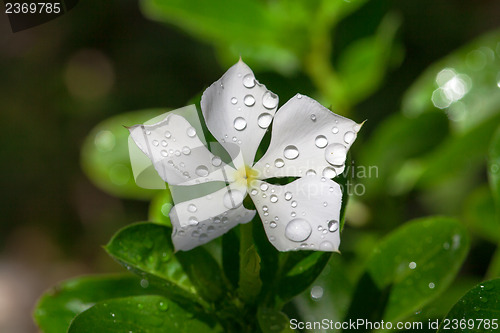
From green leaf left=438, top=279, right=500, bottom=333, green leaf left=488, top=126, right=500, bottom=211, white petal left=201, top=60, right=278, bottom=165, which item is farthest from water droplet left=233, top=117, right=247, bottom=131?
green leaf left=488, top=126, right=500, bottom=211

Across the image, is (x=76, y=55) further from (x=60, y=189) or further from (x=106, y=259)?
(x=106, y=259)

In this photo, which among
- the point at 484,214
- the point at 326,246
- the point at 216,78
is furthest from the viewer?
the point at 216,78

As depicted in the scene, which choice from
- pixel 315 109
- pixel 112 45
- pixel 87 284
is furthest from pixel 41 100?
pixel 315 109

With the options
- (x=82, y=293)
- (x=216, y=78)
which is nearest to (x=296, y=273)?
(x=82, y=293)

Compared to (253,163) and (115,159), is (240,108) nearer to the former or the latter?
(253,163)

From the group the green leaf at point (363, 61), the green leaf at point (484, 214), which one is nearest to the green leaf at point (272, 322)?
the green leaf at point (484, 214)

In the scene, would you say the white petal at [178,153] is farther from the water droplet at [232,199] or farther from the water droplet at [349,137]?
the water droplet at [349,137]
